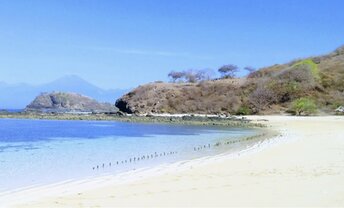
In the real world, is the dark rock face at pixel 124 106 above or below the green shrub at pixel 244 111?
above

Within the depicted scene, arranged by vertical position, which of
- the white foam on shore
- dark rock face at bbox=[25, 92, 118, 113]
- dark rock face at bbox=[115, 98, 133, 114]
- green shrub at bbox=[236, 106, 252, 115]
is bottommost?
the white foam on shore

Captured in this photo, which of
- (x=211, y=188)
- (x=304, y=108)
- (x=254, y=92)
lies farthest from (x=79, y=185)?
(x=254, y=92)

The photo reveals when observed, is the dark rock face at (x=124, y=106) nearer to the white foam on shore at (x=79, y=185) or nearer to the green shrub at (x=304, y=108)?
the green shrub at (x=304, y=108)

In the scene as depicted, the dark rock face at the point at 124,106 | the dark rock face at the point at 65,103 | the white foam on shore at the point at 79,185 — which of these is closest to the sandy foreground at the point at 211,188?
the white foam on shore at the point at 79,185

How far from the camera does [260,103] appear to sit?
273 feet

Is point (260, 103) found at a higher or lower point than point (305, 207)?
higher

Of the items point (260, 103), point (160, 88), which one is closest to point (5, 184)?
point (260, 103)

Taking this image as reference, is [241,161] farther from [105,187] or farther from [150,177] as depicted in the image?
[105,187]

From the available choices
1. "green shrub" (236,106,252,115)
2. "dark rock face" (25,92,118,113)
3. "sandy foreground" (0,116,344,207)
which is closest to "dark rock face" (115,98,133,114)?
"green shrub" (236,106,252,115)

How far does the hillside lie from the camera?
270ft

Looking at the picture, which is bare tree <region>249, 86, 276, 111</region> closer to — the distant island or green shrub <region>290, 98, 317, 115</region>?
the distant island

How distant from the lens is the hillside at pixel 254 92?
82.4 metres

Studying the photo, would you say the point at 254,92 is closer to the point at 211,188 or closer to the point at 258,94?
the point at 258,94

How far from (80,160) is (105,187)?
8504 mm
